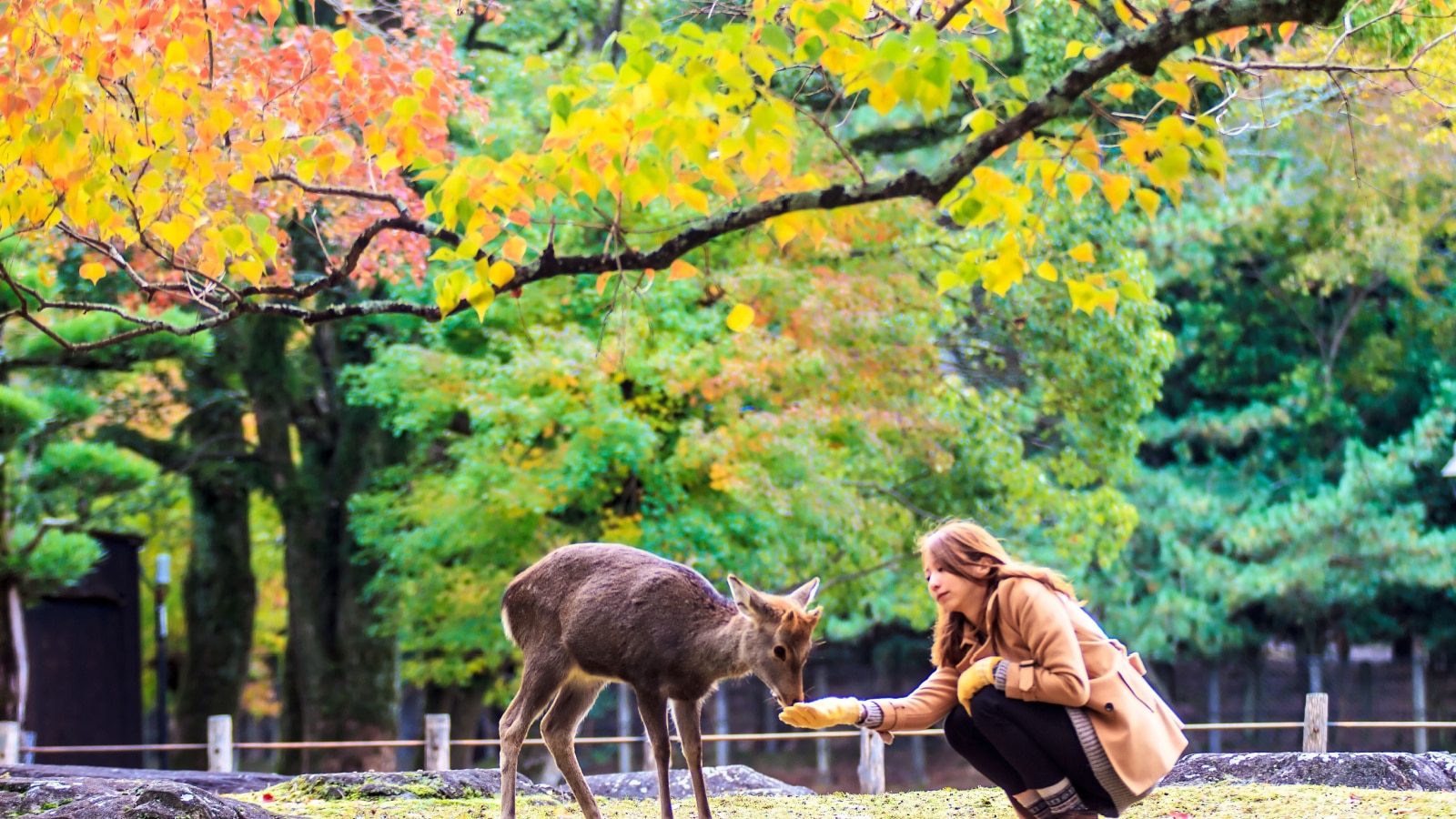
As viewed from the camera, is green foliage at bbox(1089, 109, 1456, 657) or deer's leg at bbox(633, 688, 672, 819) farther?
green foliage at bbox(1089, 109, 1456, 657)

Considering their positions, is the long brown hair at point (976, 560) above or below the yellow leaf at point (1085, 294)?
below

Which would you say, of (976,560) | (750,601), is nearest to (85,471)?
(750,601)

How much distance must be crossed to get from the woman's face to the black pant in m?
0.28

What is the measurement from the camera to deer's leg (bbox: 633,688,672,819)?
6.12 m

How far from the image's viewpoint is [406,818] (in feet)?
22.0

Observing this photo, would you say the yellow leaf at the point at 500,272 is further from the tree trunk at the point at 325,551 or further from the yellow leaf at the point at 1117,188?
the tree trunk at the point at 325,551

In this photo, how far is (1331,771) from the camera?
25.7ft

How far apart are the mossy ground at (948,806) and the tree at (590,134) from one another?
2672 millimetres

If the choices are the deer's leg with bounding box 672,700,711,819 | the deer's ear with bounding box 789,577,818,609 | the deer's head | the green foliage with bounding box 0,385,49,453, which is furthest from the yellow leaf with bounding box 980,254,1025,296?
the green foliage with bounding box 0,385,49,453

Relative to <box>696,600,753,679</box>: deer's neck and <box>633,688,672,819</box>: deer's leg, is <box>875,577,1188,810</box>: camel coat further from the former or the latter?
<box>633,688,672,819</box>: deer's leg

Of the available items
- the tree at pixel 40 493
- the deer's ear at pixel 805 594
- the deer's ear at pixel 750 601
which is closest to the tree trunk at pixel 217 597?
the tree at pixel 40 493

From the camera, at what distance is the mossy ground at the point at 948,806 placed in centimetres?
650

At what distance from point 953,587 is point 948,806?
343cm

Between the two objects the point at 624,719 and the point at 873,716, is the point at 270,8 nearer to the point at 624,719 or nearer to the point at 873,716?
the point at 873,716
